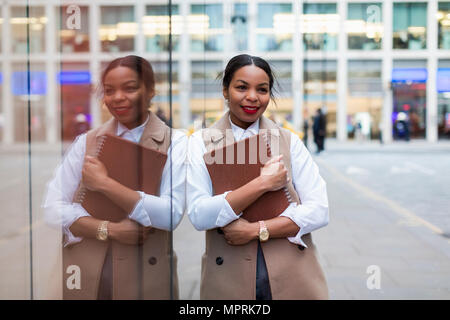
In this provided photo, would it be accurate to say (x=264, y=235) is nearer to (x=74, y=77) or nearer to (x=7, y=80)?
(x=74, y=77)

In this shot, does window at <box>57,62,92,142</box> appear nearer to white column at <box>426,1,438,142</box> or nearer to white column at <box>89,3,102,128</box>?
white column at <box>89,3,102,128</box>

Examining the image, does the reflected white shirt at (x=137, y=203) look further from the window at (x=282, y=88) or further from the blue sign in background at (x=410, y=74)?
the blue sign in background at (x=410, y=74)

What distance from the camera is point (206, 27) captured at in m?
2.87

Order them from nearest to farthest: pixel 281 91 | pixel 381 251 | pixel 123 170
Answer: pixel 123 170, pixel 281 91, pixel 381 251

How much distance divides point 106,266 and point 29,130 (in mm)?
822

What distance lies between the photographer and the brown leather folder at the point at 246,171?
1593 mm

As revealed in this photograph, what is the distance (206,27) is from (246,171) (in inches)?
58.1

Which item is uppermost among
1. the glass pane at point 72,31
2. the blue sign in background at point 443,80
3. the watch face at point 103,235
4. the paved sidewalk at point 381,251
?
the glass pane at point 72,31

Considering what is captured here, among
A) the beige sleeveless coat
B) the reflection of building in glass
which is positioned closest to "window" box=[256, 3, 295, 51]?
the reflection of building in glass

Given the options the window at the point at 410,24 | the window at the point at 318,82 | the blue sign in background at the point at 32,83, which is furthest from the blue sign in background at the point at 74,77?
the window at the point at 410,24

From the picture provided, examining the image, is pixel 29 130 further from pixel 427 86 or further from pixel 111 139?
pixel 427 86

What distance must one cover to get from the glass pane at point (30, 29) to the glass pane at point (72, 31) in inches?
4.7

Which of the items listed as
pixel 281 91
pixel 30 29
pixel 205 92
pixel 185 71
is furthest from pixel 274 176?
pixel 185 71
